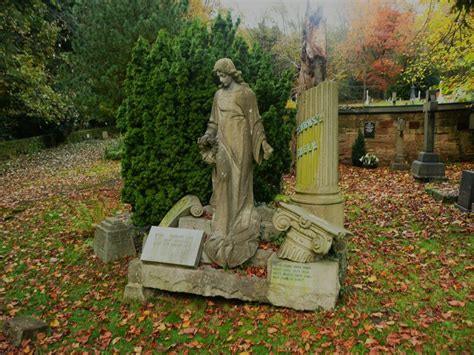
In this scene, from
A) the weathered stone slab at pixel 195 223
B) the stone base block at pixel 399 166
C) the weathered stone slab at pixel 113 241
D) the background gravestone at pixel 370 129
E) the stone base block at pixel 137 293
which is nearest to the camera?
the stone base block at pixel 137 293

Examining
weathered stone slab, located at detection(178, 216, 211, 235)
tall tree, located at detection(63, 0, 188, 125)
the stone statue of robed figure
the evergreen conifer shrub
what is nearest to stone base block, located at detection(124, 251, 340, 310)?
the stone statue of robed figure

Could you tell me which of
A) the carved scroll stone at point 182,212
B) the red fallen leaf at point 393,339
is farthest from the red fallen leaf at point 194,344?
the red fallen leaf at point 393,339

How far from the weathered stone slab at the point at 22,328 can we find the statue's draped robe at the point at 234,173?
2093 mm

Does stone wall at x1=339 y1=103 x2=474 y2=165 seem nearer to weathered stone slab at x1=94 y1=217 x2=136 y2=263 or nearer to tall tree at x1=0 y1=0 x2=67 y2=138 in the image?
weathered stone slab at x1=94 y1=217 x2=136 y2=263

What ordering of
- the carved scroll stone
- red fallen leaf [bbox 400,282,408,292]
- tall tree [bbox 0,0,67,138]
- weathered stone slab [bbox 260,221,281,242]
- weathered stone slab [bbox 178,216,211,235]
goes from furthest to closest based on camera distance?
tall tree [bbox 0,0,67,138], the carved scroll stone, weathered stone slab [bbox 178,216,211,235], weathered stone slab [bbox 260,221,281,242], red fallen leaf [bbox 400,282,408,292]

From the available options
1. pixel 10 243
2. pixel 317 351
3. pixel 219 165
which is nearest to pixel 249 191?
pixel 219 165

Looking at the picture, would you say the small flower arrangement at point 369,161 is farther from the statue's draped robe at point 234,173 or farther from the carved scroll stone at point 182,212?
the statue's draped robe at point 234,173

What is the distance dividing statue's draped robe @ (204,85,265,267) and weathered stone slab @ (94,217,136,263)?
2.13 meters

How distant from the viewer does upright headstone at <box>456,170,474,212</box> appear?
763 cm

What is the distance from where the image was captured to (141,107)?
6.43m

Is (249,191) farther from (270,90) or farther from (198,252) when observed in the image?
(270,90)

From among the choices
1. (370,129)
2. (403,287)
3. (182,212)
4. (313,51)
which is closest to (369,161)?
(370,129)

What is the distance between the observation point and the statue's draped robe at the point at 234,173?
476cm

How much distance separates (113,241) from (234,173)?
2697mm
